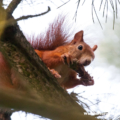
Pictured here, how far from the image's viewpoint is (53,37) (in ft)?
3.26

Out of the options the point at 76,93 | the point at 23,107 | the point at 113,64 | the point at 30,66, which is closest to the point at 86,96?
the point at 76,93

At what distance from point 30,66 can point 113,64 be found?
38cm

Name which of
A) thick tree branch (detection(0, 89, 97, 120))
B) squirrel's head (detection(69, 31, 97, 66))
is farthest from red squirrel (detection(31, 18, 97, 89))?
thick tree branch (detection(0, 89, 97, 120))

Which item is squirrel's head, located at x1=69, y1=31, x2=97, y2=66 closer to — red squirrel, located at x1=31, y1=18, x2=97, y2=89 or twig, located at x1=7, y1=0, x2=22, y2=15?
red squirrel, located at x1=31, y1=18, x2=97, y2=89

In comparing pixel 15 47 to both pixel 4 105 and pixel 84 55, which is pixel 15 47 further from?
pixel 84 55

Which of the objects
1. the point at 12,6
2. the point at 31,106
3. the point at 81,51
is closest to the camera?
the point at 31,106

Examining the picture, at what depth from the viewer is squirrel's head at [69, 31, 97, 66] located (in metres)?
0.90

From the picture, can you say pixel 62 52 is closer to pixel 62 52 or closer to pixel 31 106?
pixel 62 52

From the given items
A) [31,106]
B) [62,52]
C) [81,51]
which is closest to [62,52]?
[62,52]

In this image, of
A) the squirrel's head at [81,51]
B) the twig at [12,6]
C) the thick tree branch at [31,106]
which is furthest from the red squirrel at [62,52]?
the thick tree branch at [31,106]

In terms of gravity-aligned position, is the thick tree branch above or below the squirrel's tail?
below

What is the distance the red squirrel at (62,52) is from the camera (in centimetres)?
89

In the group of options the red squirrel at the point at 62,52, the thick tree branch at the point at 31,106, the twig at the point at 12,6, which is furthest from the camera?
the red squirrel at the point at 62,52

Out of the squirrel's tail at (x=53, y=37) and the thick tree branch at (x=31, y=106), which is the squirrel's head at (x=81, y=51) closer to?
the squirrel's tail at (x=53, y=37)
